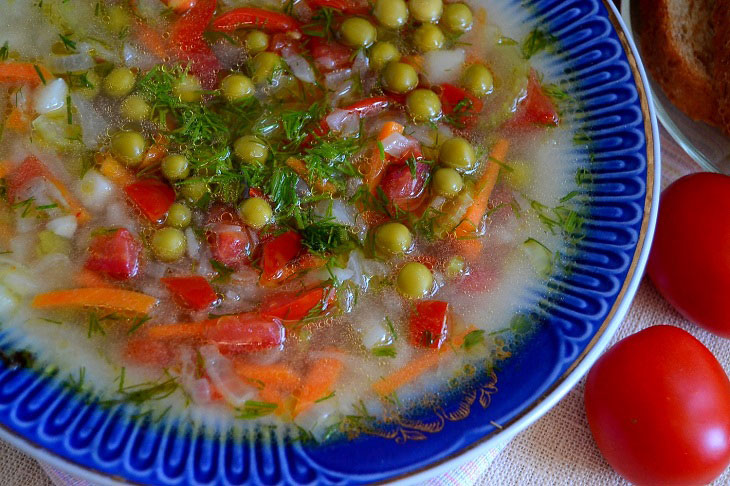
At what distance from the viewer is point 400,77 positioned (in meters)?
3.13

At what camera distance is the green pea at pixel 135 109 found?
9.91ft

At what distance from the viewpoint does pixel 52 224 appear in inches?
109

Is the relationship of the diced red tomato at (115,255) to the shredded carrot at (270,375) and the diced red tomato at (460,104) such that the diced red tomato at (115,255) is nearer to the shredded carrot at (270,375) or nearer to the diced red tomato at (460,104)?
the shredded carrot at (270,375)

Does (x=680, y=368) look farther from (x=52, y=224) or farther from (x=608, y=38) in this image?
(x=52, y=224)

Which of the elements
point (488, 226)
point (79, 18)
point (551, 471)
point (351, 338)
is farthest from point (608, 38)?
point (79, 18)

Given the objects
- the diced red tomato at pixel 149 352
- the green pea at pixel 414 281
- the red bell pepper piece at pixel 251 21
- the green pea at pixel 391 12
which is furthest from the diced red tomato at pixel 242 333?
the green pea at pixel 391 12

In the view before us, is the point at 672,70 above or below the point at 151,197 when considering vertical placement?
above

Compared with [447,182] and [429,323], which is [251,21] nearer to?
[447,182]

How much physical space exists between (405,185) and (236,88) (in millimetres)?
898

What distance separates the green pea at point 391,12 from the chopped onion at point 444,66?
25 cm

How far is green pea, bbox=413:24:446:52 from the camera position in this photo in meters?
3.26

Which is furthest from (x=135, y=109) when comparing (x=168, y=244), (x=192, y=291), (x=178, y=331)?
(x=178, y=331)

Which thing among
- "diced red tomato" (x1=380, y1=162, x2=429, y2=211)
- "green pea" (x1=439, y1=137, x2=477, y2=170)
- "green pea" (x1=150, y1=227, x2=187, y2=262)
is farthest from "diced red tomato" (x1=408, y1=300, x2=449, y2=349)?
"green pea" (x1=150, y1=227, x2=187, y2=262)

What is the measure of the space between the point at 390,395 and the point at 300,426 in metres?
0.36
